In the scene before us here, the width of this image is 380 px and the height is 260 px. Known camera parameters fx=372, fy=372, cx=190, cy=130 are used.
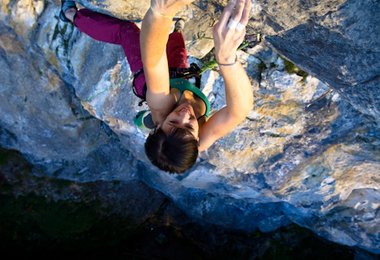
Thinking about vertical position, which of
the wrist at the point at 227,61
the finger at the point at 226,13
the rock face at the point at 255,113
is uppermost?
the finger at the point at 226,13

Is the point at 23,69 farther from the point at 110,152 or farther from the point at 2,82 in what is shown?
the point at 110,152

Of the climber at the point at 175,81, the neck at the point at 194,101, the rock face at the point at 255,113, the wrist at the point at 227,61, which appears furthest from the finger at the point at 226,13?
the neck at the point at 194,101

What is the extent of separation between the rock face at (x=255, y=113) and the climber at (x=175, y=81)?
0.55 m

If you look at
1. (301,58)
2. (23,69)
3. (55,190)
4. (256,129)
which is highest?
(301,58)

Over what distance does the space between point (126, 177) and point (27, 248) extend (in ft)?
11.1

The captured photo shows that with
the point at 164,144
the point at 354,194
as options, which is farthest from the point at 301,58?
the point at 354,194

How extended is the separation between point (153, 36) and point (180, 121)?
91 cm

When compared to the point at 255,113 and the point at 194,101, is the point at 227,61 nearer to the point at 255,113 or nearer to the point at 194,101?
the point at 194,101

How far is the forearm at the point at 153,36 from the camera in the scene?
2.30m

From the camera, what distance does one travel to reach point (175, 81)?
3.50 m

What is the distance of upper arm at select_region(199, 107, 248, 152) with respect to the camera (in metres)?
3.27

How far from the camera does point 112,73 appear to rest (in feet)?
18.0

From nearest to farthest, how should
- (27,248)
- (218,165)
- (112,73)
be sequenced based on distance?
(112,73) < (218,165) < (27,248)

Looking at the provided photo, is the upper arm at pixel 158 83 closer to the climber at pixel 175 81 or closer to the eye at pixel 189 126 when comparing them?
the climber at pixel 175 81
